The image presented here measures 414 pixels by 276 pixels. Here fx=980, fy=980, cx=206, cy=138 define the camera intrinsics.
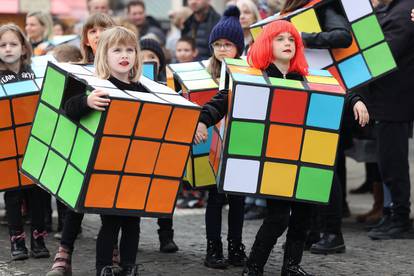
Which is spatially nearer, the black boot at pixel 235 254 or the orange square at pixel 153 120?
the orange square at pixel 153 120

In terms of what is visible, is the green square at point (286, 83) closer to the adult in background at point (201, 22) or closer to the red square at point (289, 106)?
the red square at point (289, 106)

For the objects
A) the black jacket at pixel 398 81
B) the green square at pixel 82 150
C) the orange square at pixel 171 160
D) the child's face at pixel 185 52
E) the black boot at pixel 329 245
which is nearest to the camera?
the green square at pixel 82 150

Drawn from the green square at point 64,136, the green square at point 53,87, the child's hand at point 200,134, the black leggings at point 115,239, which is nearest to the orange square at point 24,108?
the green square at point 53,87

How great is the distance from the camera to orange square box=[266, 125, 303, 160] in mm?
5969

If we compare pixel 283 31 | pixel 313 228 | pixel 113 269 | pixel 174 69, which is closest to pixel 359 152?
pixel 313 228

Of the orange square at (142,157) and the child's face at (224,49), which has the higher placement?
the child's face at (224,49)

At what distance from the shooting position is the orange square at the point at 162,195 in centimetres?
589

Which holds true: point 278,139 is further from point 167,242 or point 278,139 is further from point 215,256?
point 167,242

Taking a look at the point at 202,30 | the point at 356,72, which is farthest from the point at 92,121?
the point at 202,30

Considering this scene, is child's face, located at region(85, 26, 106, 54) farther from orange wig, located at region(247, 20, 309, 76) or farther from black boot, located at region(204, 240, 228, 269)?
black boot, located at region(204, 240, 228, 269)

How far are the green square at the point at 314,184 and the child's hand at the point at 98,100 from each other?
1.32 meters

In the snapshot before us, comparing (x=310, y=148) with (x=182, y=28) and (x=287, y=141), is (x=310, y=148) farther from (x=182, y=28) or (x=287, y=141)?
(x=182, y=28)

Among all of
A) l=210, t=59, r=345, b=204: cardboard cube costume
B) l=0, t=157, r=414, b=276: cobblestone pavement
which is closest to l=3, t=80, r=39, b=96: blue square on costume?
l=0, t=157, r=414, b=276: cobblestone pavement

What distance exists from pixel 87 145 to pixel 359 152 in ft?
13.7
